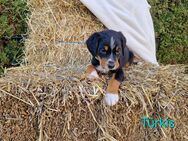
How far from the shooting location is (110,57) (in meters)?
3.02

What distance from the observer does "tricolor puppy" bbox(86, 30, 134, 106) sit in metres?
3.02

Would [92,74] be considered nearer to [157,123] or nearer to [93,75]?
[93,75]

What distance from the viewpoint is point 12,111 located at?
316cm

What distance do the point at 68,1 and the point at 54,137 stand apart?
2.00m

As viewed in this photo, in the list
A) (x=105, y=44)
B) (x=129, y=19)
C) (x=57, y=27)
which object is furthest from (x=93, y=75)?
(x=57, y=27)

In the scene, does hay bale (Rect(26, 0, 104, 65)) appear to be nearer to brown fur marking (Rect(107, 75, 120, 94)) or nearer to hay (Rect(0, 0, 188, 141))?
hay (Rect(0, 0, 188, 141))

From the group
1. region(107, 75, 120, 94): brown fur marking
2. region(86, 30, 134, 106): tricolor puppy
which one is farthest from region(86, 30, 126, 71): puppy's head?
region(107, 75, 120, 94): brown fur marking

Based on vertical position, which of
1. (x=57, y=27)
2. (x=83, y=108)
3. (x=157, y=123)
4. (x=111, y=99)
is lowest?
(x=57, y=27)

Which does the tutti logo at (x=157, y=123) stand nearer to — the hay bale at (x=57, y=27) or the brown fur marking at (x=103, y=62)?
the brown fur marking at (x=103, y=62)

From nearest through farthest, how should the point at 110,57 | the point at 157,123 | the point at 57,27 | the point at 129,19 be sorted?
the point at 110,57 → the point at 157,123 → the point at 129,19 → the point at 57,27

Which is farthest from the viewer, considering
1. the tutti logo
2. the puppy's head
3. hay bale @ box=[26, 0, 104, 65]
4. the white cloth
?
hay bale @ box=[26, 0, 104, 65]

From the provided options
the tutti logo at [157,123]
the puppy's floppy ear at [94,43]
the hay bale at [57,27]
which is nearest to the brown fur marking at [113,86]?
the puppy's floppy ear at [94,43]

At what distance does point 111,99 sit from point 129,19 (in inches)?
64.2

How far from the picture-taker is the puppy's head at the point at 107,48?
3.02 metres
